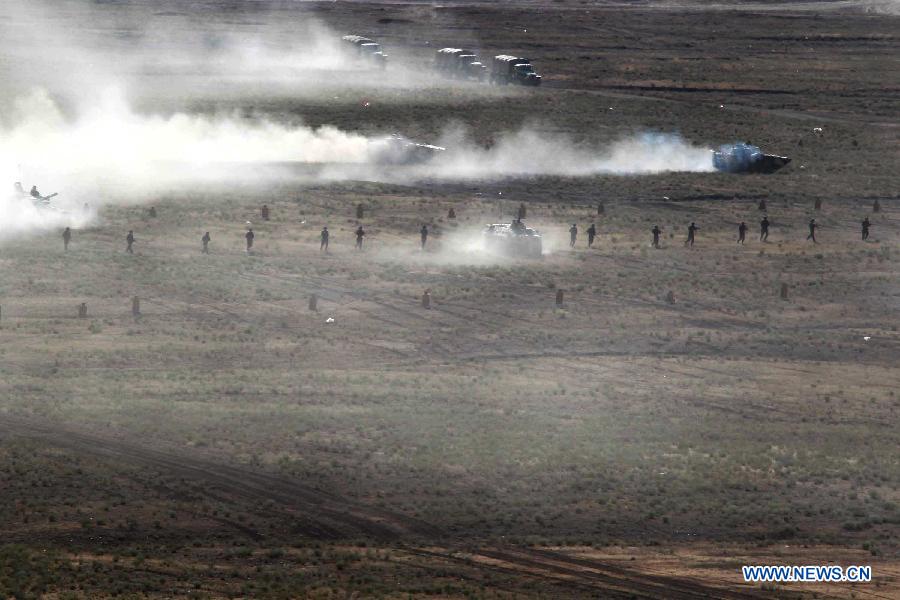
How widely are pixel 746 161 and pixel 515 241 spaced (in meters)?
23.7

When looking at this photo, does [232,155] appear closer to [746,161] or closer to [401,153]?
[401,153]

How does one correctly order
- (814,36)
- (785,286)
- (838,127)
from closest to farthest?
(785,286), (838,127), (814,36)

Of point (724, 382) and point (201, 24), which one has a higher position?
point (201, 24)

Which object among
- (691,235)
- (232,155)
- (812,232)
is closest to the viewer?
(691,235)

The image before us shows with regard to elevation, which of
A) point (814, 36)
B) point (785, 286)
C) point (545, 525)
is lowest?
point (545, 525)

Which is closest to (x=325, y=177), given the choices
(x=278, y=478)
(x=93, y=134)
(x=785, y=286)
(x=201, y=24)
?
(x=93, y=134)

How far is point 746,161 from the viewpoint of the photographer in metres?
74.2

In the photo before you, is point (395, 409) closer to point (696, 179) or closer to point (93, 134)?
point (696, 179)

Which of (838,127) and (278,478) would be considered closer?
(278,478)

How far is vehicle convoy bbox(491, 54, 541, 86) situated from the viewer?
104125 millimetres

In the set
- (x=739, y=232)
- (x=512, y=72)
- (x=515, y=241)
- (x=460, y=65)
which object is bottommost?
(x=515, y=241)

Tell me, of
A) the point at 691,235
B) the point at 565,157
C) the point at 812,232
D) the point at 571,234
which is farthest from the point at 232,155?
the point at 812,232

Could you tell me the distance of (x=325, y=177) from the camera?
69.3 m

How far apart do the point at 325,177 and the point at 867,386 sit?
3377 centimetres
